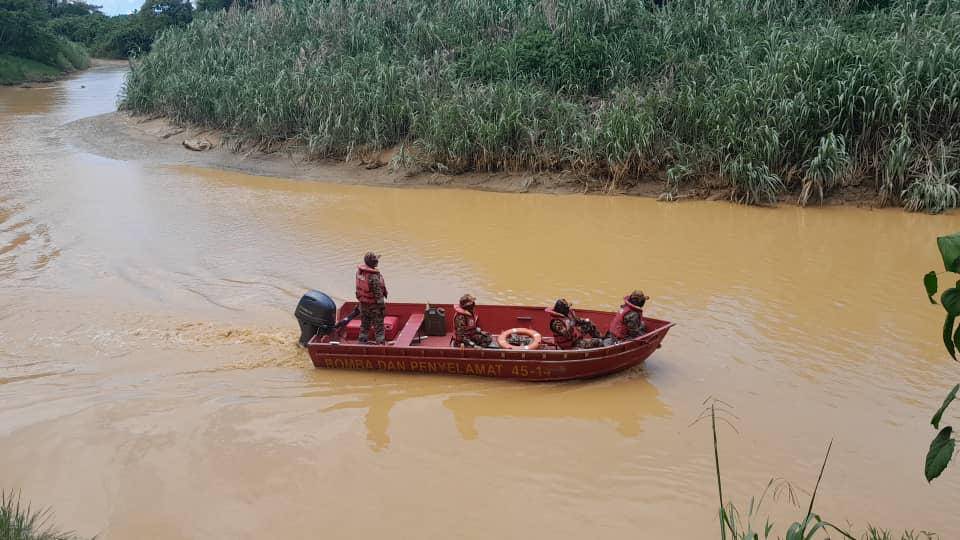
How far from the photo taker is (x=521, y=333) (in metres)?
8.38

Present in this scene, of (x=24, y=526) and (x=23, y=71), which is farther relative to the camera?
(x=23, y=71)

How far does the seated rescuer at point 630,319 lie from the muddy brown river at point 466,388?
1.68 ft

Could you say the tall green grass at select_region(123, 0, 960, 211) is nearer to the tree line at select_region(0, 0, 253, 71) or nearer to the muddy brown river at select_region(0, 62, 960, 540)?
the muddy brown river at select_region(0, 62, 960, 540)

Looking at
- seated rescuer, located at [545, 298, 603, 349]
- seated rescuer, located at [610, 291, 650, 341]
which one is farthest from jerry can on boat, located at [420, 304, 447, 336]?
seated rescuer, located at [610, 291, 650, 341]

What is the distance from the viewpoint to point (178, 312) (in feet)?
32.5

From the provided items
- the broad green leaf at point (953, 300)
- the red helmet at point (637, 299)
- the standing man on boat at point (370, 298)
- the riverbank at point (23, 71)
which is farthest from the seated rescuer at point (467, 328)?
the riverbank at point (23, 71)

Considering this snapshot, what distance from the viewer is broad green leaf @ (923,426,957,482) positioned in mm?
3080

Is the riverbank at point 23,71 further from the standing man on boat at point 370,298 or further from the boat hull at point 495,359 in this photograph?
the boat hull at point 495,359

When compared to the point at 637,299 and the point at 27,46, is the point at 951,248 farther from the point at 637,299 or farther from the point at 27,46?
the point at 27,46

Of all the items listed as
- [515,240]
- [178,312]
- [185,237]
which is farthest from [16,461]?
[515,240]

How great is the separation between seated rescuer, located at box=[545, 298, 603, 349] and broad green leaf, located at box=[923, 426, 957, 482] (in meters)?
4.62

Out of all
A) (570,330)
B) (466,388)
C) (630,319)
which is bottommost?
(466,388)

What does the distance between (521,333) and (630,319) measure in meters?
1.22

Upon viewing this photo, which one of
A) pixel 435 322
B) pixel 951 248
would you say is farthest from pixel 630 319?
pixel 951 248
